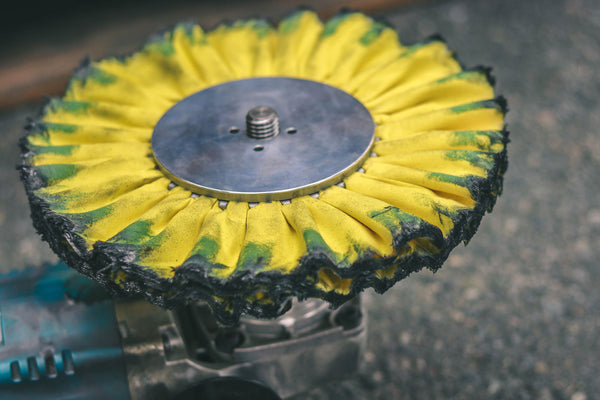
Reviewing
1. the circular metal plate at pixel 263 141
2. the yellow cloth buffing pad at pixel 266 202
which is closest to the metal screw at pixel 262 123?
the circular metal plate at pixel 263 141

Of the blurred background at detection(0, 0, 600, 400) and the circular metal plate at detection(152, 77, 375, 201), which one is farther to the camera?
the blurred background at detection(0, 0, 600, 400)

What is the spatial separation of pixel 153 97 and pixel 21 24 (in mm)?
1792

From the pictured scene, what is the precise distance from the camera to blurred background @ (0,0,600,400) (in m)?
1.39

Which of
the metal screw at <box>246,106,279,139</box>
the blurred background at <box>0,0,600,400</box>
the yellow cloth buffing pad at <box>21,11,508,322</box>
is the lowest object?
the blurred background at <box>0,0,600,400</box>

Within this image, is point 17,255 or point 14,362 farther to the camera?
point 17,255

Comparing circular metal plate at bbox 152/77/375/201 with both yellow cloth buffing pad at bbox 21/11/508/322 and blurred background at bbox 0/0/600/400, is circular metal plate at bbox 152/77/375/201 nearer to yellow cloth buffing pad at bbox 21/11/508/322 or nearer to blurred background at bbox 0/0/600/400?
yellow cloth buffing pad at bbox 21/11/508/322

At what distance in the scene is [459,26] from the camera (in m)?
2.55

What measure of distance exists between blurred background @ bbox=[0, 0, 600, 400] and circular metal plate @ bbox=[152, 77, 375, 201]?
0.68 meters

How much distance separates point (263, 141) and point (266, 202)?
14 centimetres

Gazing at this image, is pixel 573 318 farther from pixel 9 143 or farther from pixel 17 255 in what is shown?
pixel 9 143

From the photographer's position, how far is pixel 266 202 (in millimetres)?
841

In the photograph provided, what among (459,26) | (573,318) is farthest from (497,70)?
(573,318)

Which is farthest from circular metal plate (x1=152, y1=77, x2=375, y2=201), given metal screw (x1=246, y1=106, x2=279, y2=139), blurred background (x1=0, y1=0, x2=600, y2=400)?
blurred background (x1=0, y1=0, x2=600, y2=400)

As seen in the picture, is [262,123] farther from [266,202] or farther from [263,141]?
[266,202]
